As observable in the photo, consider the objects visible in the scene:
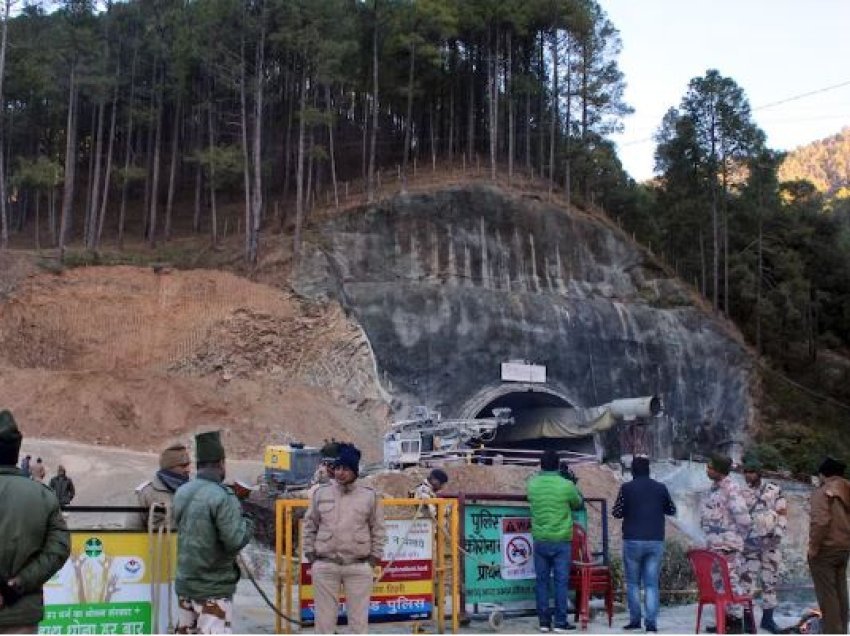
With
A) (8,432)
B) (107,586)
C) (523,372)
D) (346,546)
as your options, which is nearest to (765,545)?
(346,546)

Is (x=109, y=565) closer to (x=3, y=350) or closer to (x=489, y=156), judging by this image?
(x=3, y=350)

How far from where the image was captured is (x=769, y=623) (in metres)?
10.1

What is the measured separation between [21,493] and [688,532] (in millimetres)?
19886

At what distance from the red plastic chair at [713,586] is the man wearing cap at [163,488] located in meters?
5.47

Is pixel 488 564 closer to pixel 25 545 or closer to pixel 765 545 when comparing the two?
pixel 765 545

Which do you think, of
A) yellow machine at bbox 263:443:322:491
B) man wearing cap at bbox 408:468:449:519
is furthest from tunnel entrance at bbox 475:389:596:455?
man wearing cap at bbox 408:468:449:519

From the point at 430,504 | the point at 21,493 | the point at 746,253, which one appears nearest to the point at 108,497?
the point at 430,504

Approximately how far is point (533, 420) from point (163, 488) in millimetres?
32295

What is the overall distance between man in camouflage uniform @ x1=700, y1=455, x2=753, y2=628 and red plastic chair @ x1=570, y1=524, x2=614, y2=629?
4.03 feet

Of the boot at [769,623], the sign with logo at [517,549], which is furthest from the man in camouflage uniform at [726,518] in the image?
the sign with logo at [517,549]

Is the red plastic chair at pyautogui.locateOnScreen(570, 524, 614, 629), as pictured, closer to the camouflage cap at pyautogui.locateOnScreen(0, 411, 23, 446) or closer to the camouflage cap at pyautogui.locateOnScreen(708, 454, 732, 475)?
the camouflage cap at pyautogui.locateOnScreen(708, 454, 732, 475)

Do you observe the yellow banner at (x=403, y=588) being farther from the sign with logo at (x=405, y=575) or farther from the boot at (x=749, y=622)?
the boot at (x=749, y=622)

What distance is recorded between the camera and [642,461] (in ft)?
31.8

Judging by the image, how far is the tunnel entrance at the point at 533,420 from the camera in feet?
124
